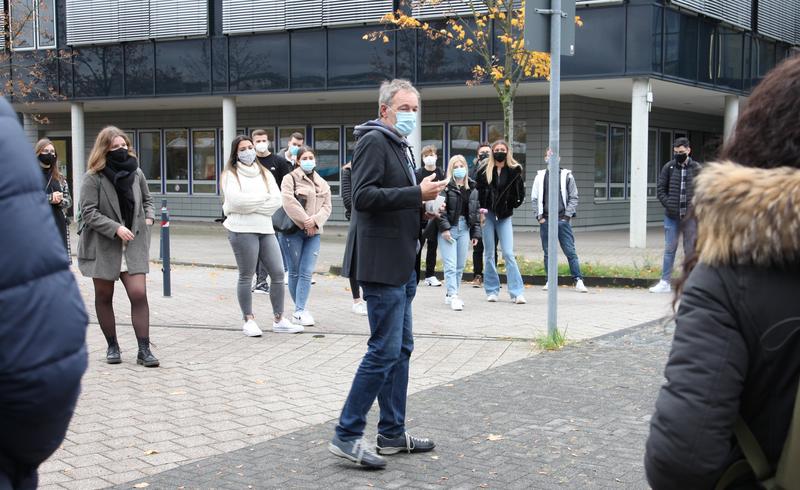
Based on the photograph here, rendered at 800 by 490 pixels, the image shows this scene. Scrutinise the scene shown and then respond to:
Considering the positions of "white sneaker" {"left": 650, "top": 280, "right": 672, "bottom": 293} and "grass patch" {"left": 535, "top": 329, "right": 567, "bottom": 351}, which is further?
"white sneaker" {"left": 650, "top": 280, "right": 672, "bottom": 293}

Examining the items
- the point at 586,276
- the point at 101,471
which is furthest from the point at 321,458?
the point at 586,276

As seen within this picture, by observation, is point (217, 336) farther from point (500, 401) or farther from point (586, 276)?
point (586, 276)

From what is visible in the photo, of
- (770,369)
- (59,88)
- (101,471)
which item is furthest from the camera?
(59,88)

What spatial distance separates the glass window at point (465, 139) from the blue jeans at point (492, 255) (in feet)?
45.1

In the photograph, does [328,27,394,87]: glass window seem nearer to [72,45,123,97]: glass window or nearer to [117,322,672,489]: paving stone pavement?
[72,45,123,97]: glass window

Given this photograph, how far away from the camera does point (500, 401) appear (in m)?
6.28

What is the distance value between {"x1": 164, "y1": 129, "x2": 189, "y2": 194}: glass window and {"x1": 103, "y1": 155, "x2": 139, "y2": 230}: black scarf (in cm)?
2289

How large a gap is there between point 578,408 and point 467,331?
3086mm

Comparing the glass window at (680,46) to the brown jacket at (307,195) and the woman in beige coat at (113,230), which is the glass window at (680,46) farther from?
the woman in beige coat at (113,230)

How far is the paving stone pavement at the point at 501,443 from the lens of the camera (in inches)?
186

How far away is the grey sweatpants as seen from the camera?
853cm

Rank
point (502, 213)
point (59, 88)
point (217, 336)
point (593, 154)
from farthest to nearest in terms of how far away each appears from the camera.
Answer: point (59, 88)
point (593, 154)
point (502, 213)
point (217, 336)

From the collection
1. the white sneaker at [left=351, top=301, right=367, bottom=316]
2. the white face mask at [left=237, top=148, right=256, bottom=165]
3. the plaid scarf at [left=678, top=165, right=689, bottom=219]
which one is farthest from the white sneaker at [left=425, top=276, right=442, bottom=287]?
the white face mask at [left=237, top=148, right=256, bottom=165]

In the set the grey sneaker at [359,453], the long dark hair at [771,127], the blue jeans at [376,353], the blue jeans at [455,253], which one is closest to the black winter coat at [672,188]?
the blue jeans at [455,253]
